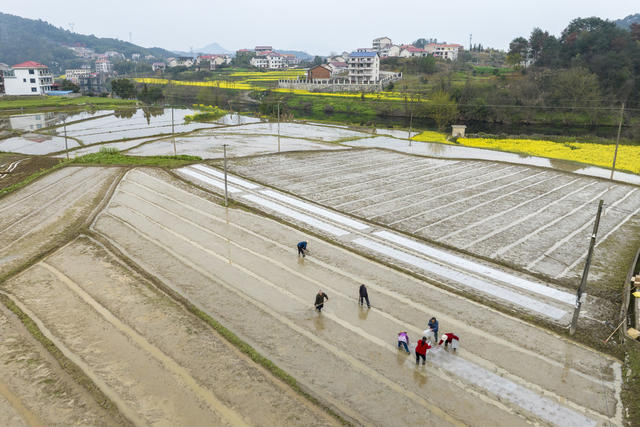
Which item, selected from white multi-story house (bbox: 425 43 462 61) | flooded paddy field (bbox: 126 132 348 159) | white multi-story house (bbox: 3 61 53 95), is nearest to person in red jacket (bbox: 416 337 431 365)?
flooded paddy field (bbox: 126 132 348 159)

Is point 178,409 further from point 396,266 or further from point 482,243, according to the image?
point 482,243

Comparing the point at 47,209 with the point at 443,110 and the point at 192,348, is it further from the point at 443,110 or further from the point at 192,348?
the point at 443,110

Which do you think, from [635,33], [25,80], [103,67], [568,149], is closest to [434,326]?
[568,149]

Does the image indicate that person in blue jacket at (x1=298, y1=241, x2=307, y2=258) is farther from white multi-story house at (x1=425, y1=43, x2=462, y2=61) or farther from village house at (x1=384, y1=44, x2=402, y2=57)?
white multi-story house at (x1=425, y1=43, x2=462, y2=61)

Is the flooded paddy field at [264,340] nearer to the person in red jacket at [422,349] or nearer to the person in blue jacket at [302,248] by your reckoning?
the person in red jacket at [422,349]

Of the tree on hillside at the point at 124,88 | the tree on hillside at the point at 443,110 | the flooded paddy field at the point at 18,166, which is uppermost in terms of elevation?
the tree on hillside at the point at 124,88

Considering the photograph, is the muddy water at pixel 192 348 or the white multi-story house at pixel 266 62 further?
the white multi-story house at pixel 266 62

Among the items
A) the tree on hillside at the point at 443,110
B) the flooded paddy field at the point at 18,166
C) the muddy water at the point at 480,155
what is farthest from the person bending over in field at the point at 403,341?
the tree on hillside at the point at 443,110
